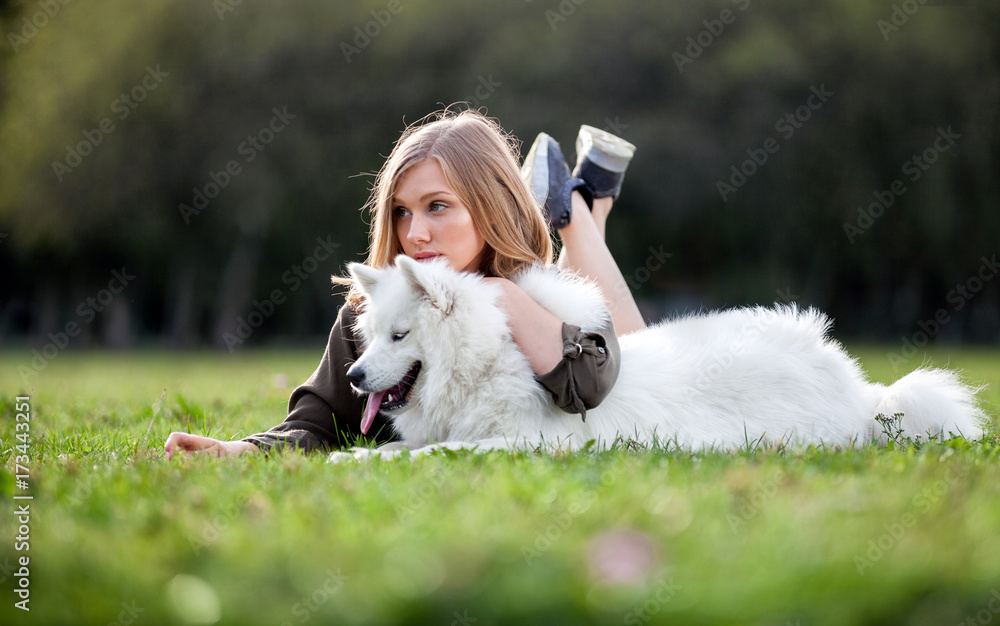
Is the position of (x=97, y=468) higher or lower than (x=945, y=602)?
Result: lower

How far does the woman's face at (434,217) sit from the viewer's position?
4180mm

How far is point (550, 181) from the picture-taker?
5238 millimetres

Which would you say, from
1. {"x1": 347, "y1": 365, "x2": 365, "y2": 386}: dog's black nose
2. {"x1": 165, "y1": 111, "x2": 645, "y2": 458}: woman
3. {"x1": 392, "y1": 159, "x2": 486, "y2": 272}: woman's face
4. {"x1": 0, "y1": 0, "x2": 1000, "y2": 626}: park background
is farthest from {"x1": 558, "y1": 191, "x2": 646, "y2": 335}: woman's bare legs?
{"x1": 0, "y1": 0, "x2": 1000, "y2": 626}: park background

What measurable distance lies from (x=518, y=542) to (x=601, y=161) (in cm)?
400

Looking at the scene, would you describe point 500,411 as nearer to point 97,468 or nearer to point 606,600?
point 97,468

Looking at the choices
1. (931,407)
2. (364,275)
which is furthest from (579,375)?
(931,407)

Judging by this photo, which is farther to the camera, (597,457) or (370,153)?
(370,153)

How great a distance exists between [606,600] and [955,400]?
311 centimetres

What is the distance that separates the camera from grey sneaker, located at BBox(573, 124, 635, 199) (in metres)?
5.57

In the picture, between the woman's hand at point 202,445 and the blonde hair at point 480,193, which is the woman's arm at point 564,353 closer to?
the blonde hair at point 480,193

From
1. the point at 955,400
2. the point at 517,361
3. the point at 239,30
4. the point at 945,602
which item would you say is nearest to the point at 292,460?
the point at 517,361

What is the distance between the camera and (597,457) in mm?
3180

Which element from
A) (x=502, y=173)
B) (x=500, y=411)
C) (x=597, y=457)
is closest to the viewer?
(x=597, y=457)

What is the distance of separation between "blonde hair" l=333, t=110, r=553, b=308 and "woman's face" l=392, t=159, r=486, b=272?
4 cm
